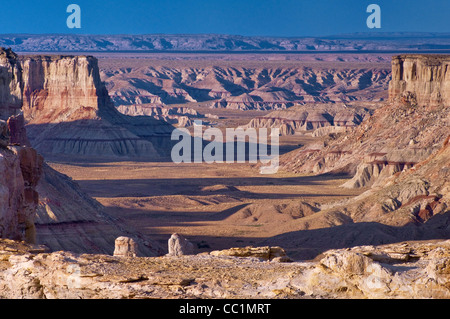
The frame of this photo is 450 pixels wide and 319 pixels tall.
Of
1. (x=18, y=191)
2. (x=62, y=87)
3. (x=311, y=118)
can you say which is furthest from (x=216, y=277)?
(x=311, y=118)

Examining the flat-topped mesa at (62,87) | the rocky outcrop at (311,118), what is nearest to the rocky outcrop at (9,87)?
the flat-topped mesa at (62,87)

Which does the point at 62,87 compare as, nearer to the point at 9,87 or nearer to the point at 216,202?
the point at 216,202

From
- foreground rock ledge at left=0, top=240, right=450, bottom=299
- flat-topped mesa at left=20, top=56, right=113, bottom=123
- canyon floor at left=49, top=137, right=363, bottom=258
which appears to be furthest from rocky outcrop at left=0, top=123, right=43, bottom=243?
flat-topped mesa at left=20, top=56, right=113, bottom=123

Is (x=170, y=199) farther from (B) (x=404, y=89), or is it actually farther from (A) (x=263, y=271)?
(A) (x=263, y=271)

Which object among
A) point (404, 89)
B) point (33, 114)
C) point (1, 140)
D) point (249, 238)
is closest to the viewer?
point (1, 140)

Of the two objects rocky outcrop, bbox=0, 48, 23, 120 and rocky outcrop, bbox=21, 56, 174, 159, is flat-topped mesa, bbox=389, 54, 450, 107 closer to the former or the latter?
rocky outcrop, bbox=21, 56, 174, 159

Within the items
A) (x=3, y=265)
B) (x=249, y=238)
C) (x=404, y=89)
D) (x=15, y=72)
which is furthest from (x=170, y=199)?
(x=3, y=265)

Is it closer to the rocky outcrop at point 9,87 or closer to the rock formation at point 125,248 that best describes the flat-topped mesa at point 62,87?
the rocky outcrop at point 9,87
